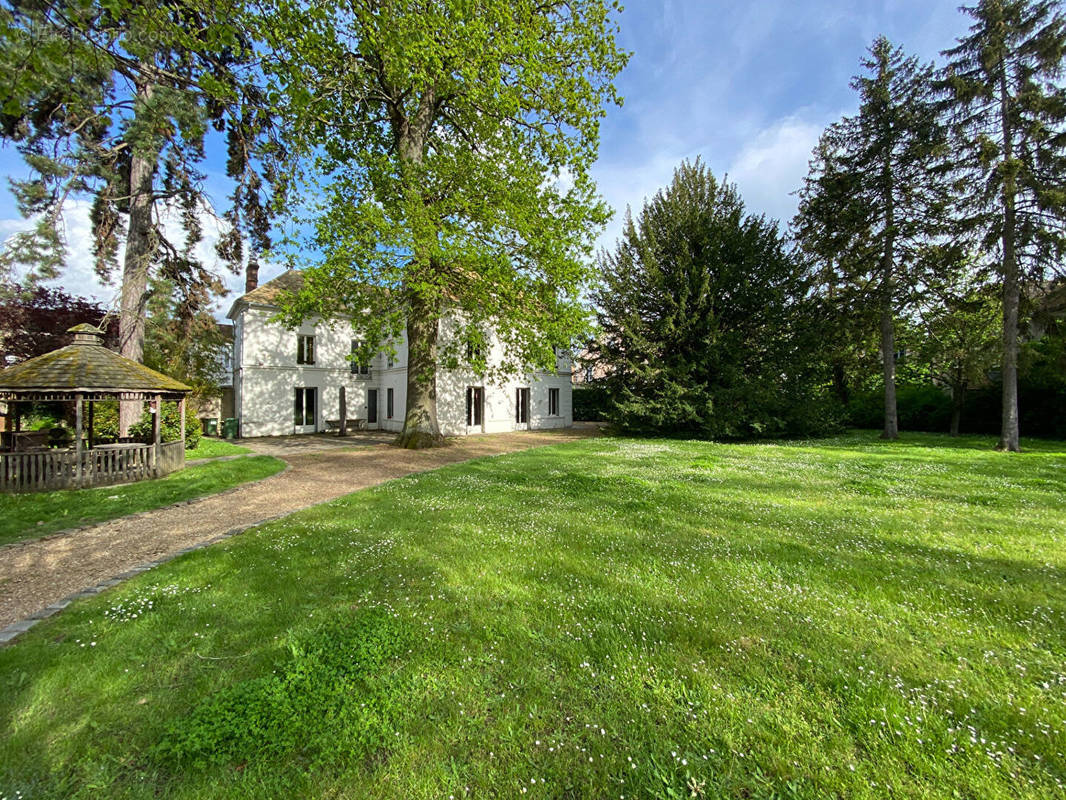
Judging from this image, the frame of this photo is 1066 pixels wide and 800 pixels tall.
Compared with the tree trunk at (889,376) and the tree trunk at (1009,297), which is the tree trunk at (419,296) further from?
the tree trunk at (1009,297)

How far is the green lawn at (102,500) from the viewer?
21.2ft

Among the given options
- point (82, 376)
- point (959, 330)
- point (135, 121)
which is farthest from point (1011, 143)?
point (82, 376)

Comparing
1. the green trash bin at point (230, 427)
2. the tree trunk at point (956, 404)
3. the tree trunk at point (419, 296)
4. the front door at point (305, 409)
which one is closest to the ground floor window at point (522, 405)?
the tree trunk at point (419, 296)

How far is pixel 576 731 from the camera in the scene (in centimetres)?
219

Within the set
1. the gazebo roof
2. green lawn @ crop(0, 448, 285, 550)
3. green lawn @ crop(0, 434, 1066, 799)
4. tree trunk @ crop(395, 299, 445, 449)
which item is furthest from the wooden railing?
green lawn @ crop(0, 434, 1066, 799)

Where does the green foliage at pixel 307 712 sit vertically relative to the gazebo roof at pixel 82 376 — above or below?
below

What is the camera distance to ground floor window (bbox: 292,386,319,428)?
22.3 meters

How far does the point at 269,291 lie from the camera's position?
74.4 feet

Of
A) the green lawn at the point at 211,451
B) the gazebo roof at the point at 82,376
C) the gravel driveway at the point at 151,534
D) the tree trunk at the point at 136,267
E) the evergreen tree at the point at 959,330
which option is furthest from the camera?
the evergreen tree at the point at 959,330

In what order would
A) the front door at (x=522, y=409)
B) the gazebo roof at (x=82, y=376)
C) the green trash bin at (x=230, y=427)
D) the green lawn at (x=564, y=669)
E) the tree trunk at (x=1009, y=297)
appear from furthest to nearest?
the front door at (x=522, y=409) → the green trash bin at (x=230, y=427) → the tree trunk at (x=1009, y=297) → the gazebo roof at (x=82, y=376) → the green lawn at (x=564, y=669)

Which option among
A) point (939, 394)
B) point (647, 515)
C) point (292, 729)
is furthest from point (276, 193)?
point (939, 394)

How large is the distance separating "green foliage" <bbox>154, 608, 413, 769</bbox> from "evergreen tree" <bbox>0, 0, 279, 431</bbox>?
16.7 feet

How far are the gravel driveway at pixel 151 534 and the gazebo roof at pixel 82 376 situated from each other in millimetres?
4146

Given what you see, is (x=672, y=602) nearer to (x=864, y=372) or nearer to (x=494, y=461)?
(x=494, y=461)
